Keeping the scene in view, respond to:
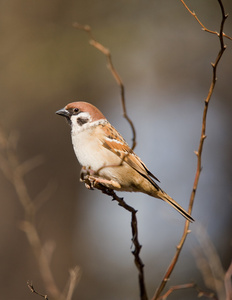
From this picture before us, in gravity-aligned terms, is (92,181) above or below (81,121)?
below

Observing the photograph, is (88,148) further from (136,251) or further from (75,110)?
(136,251)

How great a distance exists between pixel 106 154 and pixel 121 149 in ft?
0.60

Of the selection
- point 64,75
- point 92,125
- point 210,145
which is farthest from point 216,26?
point 92,125

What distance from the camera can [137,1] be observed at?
31.5 feet

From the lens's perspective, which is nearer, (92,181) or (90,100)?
(92,181)

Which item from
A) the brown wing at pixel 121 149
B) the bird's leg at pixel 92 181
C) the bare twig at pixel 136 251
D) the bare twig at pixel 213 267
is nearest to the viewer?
the bare twig at pixel 136 251

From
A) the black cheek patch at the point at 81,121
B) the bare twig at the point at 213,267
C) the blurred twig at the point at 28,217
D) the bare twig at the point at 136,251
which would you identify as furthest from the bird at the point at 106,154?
the bare twig at the point at 136,251

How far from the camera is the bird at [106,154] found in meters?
3.47

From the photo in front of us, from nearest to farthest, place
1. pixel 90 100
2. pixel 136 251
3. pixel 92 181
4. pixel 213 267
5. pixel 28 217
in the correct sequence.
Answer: pixel 136 251 < pixel 92 181 < pixel 213 267 < pixel 28 217 < pixel 90 100

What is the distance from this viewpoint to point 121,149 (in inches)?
146

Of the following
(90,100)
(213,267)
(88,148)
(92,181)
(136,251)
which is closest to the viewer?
(136,251)

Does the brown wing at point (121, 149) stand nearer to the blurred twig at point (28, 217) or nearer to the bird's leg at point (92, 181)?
the bird's leg at point (92, 181)

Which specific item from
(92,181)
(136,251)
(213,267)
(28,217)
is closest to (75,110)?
(92,181)

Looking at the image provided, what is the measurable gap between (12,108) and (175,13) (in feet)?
13.1
